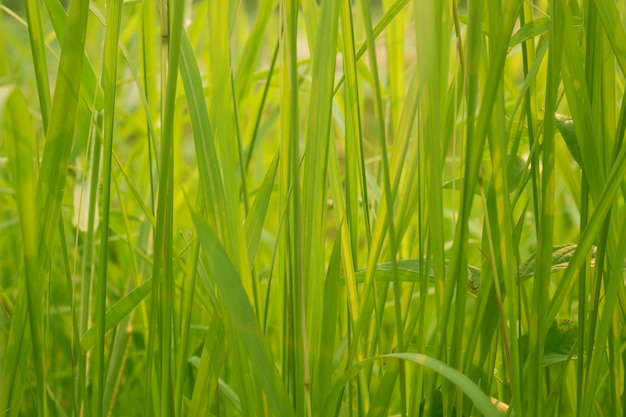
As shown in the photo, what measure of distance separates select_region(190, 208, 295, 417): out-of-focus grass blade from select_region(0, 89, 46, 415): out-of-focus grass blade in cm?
7

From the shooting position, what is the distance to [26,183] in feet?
1.01

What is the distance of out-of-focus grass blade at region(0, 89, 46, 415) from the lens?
27 centimetres

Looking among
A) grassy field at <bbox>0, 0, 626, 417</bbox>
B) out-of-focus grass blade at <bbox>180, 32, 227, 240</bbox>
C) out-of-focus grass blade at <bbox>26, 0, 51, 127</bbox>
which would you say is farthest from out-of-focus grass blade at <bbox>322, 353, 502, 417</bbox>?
out-of-focus grass blade at <bbox>26, 0, 51, 127</bbox>

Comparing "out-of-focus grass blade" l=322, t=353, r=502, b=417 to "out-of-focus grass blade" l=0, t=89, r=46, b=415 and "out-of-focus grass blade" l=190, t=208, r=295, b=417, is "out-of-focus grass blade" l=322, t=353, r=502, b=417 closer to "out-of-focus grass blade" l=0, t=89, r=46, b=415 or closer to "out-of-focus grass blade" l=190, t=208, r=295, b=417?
"out-of-focus grass blade" l=190, t=208, r=295, b=417

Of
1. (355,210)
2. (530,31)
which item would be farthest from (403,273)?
(530,31)

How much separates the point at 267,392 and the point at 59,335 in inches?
22.5

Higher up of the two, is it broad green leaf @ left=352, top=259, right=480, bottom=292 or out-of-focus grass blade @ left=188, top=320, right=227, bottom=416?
broad green leaf @ left=352, top=259, right=480, bottom=292

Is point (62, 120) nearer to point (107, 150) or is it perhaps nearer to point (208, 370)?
point (107, 150)

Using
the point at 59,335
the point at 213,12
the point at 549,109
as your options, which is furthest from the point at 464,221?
the point at 59,335

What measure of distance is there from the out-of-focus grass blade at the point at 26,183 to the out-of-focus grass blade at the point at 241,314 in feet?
0.24

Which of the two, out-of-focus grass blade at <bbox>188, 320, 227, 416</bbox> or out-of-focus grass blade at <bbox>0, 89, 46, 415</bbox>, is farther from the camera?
out-of-focus grass blade at <bbox>188, 320, 227, 416</bbox>

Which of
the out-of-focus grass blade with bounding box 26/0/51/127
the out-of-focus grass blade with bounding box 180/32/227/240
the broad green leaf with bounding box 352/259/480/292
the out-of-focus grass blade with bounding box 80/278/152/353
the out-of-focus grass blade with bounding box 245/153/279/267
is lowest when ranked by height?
the out-of-focus grass blade with bounding box 80/278/152/353

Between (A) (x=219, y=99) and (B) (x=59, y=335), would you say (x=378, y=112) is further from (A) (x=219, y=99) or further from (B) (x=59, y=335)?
(B) (x=59, y=335)

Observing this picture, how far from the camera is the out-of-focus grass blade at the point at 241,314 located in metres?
0.34
